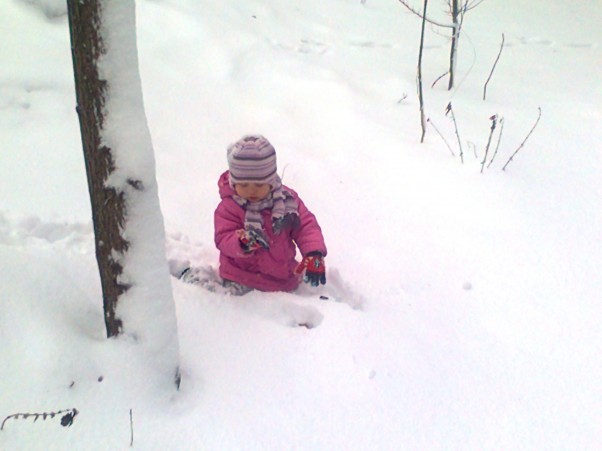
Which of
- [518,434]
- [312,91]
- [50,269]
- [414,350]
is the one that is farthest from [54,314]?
[312,91]

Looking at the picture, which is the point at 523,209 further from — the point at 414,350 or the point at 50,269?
the point at 50,269

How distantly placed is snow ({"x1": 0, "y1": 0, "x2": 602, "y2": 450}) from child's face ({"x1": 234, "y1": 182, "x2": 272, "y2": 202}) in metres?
0.45

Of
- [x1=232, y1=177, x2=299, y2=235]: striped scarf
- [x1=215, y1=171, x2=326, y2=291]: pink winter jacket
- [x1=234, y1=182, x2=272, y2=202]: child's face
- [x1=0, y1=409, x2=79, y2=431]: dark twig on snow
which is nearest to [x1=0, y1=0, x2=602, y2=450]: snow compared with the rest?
[x1=0, y1=409, x2=79, y2=431]: dark twig on snow

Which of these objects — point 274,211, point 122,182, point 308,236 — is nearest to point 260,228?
point 274,211

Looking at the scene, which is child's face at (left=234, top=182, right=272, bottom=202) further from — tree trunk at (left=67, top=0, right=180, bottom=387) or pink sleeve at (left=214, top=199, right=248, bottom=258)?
tree trunk at (left=67, top=0, right=180, bottom=387)

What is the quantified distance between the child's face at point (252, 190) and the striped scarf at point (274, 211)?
0.03 m

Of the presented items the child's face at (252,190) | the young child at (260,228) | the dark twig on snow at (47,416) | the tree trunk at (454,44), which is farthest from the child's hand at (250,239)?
the tree trunk at (454,44)

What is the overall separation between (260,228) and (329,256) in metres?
0.57

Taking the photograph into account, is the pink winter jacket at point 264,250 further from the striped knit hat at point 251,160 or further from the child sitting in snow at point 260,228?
the striped knit hat at point 251,160

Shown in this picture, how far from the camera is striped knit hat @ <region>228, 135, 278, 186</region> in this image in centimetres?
219

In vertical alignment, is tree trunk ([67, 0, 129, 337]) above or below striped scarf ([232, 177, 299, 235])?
above

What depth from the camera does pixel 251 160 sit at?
2.19 meters

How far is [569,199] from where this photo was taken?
10.1 ft

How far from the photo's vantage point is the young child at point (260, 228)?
2.23 meters
